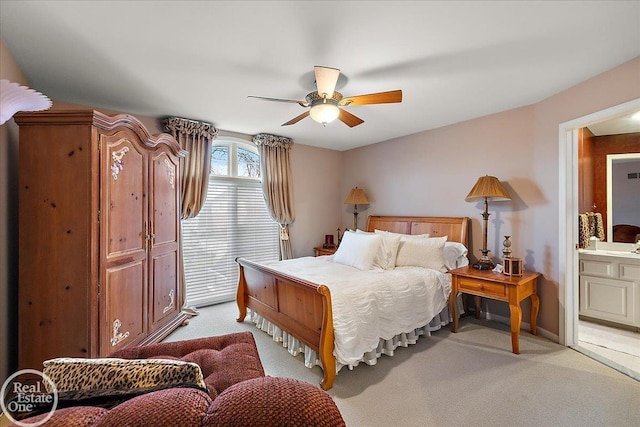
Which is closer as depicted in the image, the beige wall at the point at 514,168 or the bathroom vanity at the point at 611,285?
the beige wall at the point at 514,168

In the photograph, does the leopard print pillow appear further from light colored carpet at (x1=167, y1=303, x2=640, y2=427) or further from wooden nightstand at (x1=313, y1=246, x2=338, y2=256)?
wooden nightstand at (x1=313, y1=246, x2=338, y2=256)

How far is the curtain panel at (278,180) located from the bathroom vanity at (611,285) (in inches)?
156

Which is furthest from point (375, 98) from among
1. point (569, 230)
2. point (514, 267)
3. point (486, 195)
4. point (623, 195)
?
point (623, 195)

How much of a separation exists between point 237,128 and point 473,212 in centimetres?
351

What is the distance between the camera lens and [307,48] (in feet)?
Answer: 6.55

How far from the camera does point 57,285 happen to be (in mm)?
2010

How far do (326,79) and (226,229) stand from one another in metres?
2.92

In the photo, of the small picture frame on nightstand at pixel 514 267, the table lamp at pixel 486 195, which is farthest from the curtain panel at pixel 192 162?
the small picture frame on nightstand at pixel 514 267

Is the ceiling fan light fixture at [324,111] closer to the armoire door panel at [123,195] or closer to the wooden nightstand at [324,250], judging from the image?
the armoire door panel at [123,195]

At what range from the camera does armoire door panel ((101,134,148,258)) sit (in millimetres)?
2197

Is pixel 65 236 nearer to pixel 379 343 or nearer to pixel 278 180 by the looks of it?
pixel 379 343

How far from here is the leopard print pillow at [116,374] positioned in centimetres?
87

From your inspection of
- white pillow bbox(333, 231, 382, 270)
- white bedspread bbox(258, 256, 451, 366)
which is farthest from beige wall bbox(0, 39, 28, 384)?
white pillow bbox(333, 231, 382, 270)

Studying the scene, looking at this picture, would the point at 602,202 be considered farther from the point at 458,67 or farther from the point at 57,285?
the point at 57,285
